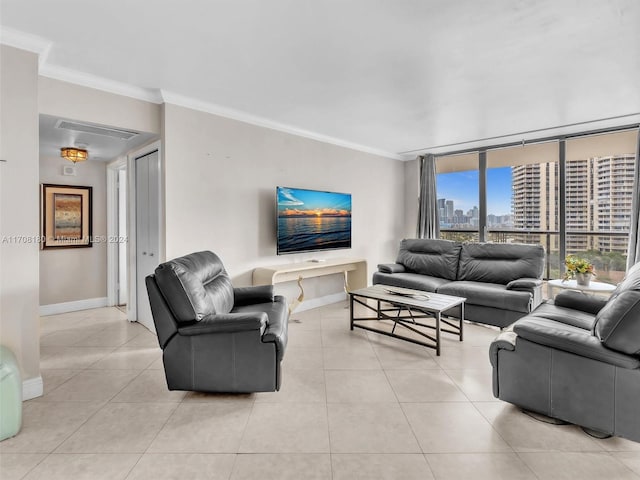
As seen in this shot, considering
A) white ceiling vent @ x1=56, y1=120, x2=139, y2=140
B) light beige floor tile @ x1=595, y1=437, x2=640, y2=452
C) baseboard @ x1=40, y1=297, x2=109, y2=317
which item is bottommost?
light beige floor tile @ x1=595, y1=437, x2=640, y2=452

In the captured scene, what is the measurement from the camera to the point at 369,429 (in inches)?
79.7

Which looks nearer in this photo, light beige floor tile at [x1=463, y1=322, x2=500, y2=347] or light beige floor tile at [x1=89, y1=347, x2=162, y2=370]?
light beige floor tile at [x1=89, y1=347, x2=162, y2=370]

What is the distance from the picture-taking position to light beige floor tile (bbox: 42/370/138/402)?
239cm

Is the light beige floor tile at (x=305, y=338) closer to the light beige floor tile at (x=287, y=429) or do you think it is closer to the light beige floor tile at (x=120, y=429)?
the light beige floor tile at (x=287, y=429)

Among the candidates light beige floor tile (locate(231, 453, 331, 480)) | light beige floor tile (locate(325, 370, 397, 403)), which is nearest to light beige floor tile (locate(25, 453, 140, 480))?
light beige floor tile (locate(231, 453, 331, 480))

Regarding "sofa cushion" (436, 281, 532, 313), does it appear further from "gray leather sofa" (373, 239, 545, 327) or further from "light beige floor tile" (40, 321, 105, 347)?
"light beige floor tile" (40, 321, 105, 347)

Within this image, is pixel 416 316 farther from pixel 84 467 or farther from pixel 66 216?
pixel 66 216

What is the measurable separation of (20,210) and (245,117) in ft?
7.60

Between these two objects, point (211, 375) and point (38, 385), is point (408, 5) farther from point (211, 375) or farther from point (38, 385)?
point (38, 385)

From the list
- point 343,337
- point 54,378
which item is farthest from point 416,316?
point 54,378

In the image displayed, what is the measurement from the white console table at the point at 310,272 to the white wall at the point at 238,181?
0.63ft

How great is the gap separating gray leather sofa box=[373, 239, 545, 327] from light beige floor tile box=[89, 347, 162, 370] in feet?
9.68

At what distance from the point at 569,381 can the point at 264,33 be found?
9.33 feet

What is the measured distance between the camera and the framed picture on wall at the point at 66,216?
4504 millimetres
